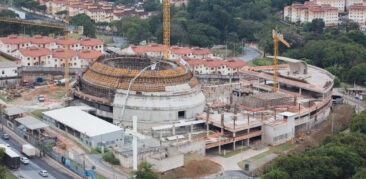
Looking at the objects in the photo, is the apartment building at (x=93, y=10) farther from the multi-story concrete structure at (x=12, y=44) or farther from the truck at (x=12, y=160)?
the truck at (x=12, y=160)

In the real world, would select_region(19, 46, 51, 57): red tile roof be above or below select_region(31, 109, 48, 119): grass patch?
above

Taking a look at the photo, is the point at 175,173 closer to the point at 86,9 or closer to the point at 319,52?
the point at 319,52

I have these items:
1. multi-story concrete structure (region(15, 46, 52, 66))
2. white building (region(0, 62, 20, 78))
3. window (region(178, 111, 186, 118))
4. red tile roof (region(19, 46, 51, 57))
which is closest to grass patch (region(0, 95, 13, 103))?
white building (region(0, 62, 20, 78))

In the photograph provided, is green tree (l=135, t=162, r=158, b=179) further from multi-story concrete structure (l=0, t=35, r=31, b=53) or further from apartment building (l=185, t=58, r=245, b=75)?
multi-story concrete structure (l=0, t=35, r=31, b=53)

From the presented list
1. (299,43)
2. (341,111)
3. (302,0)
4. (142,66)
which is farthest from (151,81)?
(302,0)

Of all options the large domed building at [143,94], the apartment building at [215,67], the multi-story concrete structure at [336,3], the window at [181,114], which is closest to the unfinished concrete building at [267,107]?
the window at [181,114]

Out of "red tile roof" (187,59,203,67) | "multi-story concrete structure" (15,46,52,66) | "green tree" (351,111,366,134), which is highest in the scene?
"multi-story concrete structure" (15,46,52,66)

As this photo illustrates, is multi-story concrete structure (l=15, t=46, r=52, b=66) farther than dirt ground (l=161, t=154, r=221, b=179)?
Yes
